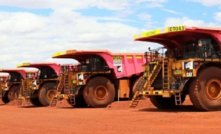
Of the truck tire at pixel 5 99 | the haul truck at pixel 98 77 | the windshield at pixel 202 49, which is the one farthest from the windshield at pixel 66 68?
the truck tire at pixel 5 99

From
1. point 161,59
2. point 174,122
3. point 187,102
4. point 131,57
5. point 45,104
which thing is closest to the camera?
point 174,122

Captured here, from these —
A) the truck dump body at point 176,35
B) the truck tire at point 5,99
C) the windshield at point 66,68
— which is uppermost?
the truck dump body at point 176,35

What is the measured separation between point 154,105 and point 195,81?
328 cm

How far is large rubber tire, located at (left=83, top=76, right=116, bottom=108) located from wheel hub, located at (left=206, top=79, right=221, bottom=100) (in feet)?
22.4

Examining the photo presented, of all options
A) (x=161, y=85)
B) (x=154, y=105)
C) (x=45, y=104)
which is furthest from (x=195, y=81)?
(x=45, y=104)

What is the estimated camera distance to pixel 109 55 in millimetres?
20266

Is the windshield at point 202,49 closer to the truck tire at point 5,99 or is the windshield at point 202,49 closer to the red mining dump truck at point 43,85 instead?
the red mining dump truck at point 43,85

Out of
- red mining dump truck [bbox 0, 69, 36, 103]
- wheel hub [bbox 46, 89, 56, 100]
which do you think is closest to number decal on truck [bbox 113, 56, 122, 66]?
wheel hub [bbox 46, 89, 56, 100]

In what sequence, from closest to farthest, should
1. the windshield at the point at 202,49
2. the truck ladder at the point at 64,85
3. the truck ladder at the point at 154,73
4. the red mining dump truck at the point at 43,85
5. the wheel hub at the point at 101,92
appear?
the windshield at the point at 202,49
the truck ladder at the point at 154,73
the wheel hub at the point at 101,92
the truck ladder at the point at 64,85
the red mining dump truck at the point at 43,85

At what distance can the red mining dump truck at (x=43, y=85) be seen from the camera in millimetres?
23531

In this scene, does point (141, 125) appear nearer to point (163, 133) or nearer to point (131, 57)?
point (163, 133)

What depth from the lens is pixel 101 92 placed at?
65.6 ft

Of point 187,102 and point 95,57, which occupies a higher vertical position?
point 95,57

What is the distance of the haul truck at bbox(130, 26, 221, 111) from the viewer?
13883 millimetres
